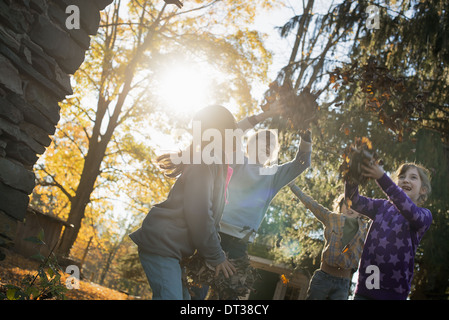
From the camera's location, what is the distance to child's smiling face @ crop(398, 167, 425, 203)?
3.05 meters

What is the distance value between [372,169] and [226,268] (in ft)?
3.46

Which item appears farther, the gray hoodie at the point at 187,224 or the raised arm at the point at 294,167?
the raised arm at the point at 294,167

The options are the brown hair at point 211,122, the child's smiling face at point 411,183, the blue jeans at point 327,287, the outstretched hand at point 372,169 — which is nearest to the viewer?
the brown hair at point 211,122

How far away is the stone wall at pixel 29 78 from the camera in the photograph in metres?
2.68

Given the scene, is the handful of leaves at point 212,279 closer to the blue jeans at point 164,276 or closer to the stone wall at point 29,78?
the blue jeans at point 164,276

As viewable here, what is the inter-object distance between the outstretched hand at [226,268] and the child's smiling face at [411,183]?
5.48 feet

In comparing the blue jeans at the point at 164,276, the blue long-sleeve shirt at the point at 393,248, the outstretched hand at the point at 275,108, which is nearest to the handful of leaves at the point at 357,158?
the blue long-sleeve shirt at the point at 393,248

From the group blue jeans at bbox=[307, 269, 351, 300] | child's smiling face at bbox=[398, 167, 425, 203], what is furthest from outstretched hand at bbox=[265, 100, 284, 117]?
blue jeans at bbox=[307, 269, 351, 300]

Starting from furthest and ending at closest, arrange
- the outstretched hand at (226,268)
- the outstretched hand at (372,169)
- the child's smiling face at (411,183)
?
the child's smiling face at (411,183), the outstretched hand at (372,169), the outstretched hand at (226,268)

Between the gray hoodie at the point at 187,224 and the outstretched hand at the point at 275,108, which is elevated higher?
the outstretched hand at the point at 275,108

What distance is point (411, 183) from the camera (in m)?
3.05

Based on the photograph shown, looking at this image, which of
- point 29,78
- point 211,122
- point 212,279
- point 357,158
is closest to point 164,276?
point 212,279
